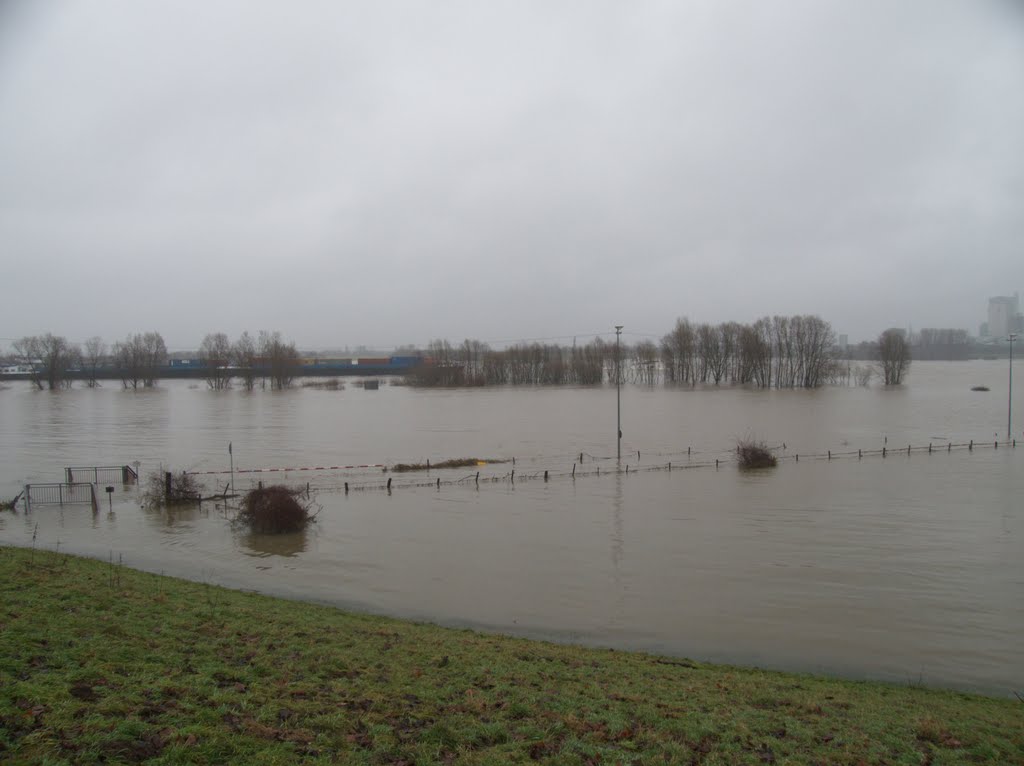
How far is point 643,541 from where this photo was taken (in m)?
17.2

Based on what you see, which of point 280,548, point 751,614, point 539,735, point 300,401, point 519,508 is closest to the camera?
point 539,735

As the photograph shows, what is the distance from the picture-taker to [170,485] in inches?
865

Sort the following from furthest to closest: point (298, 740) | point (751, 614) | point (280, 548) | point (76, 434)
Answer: point (76, 434) → point (280, 548) → point (751, 614) → point (298, 740)

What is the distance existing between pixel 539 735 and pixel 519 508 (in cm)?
1621

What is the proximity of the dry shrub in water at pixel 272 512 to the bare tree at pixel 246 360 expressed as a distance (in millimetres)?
101062

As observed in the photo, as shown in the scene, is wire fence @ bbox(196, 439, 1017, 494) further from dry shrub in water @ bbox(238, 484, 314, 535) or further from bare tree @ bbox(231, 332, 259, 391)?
bare tree @ bbox(231, 332, 259, 391)

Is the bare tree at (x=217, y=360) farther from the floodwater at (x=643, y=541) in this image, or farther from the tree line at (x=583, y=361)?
the floodwater at (x=643, y=541)

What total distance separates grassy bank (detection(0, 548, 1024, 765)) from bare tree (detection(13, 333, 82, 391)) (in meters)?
130

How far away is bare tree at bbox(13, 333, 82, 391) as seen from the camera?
11437 cm

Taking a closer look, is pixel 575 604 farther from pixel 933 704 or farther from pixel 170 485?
pixel 170 485

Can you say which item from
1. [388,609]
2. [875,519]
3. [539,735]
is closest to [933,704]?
[539,735]

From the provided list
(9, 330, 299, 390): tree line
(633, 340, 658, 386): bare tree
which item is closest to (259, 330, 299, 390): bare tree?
(9, 330, 299, 390): tree line

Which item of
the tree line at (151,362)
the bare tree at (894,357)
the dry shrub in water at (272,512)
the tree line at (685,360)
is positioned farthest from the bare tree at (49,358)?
the bare tree at (894,357)

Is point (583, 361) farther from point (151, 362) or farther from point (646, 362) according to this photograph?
point (151, 362)
